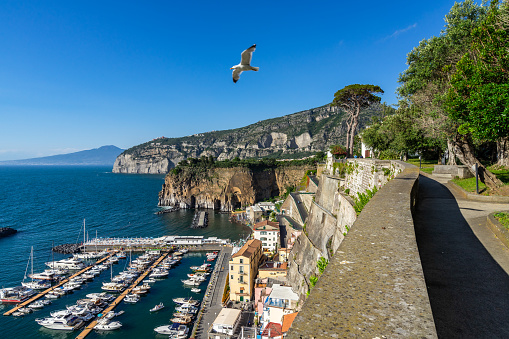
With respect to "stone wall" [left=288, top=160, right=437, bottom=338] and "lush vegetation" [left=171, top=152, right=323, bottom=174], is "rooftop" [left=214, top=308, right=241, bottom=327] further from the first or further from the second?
"lush vegetation" [left=171, top=152, right=323, bottom=174]

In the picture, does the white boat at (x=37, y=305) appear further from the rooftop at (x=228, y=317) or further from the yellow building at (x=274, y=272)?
the yellow building at (x=274, y=272)

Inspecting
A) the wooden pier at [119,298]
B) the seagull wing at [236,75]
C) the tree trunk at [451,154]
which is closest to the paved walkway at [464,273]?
the seagull wing at [236,75]

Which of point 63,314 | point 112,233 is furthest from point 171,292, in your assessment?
point 112,233

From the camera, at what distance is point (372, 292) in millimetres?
2357

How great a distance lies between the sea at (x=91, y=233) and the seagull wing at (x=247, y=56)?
78.6ft

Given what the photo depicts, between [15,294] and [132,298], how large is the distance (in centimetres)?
1221

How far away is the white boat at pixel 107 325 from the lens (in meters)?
23.5

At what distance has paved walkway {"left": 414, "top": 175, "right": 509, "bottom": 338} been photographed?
3.13 m

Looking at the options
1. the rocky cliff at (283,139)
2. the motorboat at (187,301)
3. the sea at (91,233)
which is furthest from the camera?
the rocky cliff at (283,139)

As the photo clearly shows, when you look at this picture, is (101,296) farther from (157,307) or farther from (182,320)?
(182,320)

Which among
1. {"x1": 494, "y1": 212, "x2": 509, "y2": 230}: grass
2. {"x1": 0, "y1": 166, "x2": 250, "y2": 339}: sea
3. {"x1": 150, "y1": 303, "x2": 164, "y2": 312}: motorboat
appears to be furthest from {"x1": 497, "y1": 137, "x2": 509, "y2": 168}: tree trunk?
{"x1": 150, "y1": 303, "x2": 164, "y2": 312}: motorboat

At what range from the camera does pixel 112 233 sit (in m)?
51.8

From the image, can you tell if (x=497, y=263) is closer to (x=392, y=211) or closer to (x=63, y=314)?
(x=392, y=211)

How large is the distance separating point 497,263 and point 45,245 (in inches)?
2219
